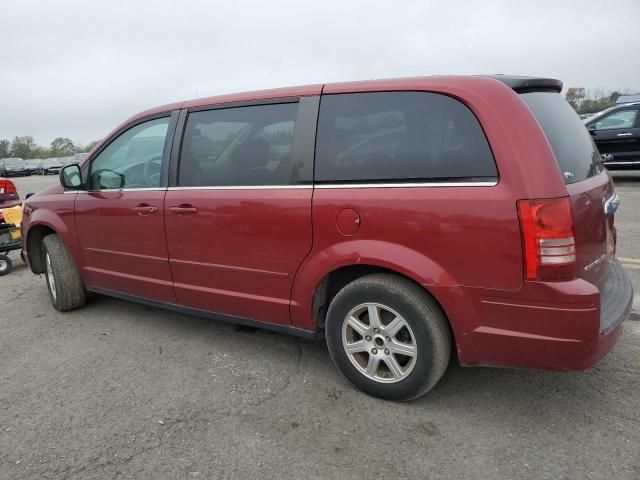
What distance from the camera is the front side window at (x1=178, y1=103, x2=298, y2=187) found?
298 centimetres

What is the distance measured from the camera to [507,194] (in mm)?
2236

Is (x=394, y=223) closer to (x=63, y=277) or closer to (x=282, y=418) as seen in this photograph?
(x=282, y=418)

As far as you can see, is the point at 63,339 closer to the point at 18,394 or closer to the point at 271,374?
the point at 18,394

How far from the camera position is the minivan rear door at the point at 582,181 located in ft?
7.57

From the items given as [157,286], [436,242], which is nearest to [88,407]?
[157,286]

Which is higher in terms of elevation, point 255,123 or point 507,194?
point 255,123

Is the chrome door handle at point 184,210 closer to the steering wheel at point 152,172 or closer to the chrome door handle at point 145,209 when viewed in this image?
the chrome door handle at point 145,209

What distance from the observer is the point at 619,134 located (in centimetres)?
1059

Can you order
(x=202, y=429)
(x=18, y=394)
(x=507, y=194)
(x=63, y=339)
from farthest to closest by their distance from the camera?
(x=63, y=339) → (x=18, y=394) → (x=202, y=429) → (x=507, y=194)

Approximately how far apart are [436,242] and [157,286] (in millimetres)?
2211

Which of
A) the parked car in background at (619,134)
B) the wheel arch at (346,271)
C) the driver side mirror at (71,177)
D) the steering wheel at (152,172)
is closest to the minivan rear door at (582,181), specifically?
the wheel arch at (346,271)

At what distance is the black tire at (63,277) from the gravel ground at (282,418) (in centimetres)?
77

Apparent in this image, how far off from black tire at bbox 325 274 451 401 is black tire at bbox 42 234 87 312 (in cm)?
271

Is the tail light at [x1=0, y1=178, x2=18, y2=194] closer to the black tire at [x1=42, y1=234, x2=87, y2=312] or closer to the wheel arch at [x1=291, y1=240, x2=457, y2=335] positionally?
the black tire at [x1=42, y1=234, x2=87, y2=312]
